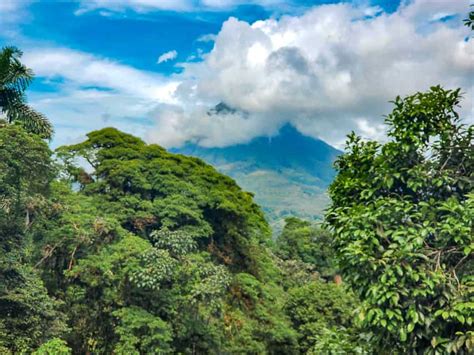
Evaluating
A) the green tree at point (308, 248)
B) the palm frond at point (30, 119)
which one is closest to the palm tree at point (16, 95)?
the palm frond at point (30, 119)

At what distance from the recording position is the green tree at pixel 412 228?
418cm

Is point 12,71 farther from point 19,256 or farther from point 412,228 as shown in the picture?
point 412,228

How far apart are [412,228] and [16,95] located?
12814mm

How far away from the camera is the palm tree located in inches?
507

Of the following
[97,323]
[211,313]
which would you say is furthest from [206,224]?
[97,323]

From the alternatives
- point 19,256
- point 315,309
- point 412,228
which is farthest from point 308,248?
point 412,228

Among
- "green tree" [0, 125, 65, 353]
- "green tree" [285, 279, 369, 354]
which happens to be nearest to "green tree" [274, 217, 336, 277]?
"green tree" [285, 279, 369, 354]

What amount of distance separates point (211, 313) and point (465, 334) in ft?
33.5

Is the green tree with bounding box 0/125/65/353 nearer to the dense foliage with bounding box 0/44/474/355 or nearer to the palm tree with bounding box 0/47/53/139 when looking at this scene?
the dense foliage with bounding box 0/44/474/355

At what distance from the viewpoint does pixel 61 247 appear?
41.3 feet

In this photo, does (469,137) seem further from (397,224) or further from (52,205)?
(52,205)

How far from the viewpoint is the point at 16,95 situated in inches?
520

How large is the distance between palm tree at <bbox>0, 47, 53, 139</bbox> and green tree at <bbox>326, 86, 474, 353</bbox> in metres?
11.1

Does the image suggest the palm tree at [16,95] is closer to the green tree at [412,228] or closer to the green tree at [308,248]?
the green tree at [412,228]
